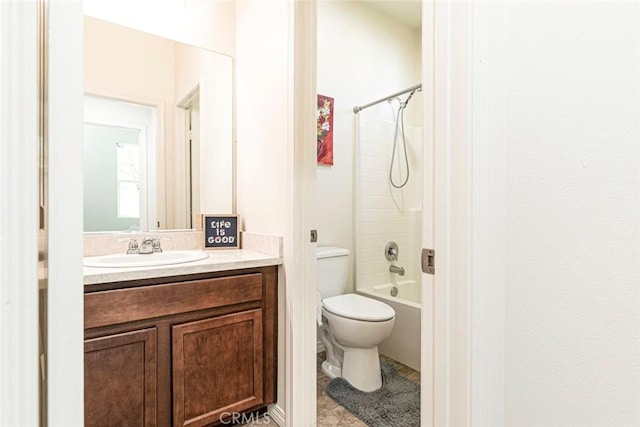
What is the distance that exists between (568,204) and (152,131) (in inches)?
74.4

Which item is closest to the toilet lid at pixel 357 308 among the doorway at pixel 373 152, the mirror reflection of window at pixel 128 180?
the doorway at pixel 373 152

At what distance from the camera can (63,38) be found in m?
0.38

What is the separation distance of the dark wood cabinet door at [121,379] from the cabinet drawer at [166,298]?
73 millimetres

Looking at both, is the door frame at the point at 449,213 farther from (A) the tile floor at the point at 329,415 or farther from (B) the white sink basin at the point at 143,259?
(B) the white sink basin at the point at 143,259

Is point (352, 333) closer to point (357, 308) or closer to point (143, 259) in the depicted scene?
point (357, 308)

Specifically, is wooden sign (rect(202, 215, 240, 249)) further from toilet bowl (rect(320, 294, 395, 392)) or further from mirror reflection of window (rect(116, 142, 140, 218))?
toilet bowl (rect(320, 294, 395, 392))

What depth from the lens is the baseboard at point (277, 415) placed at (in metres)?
1.53

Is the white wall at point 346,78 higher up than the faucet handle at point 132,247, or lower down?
higher up

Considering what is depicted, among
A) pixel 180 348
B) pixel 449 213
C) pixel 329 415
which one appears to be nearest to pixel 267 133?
pixel 180 348

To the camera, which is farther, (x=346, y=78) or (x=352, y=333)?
(x=346, y=78)

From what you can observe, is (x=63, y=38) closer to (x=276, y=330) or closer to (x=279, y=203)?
(x=279, y=203)

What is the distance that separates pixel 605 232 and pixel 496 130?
0.94 feet

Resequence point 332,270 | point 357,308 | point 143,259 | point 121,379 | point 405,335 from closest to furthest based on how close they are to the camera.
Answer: point 121,379
point 143,259
point 357,308
point 405,335
point 332,270

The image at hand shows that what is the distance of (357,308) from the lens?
6.37 feet
